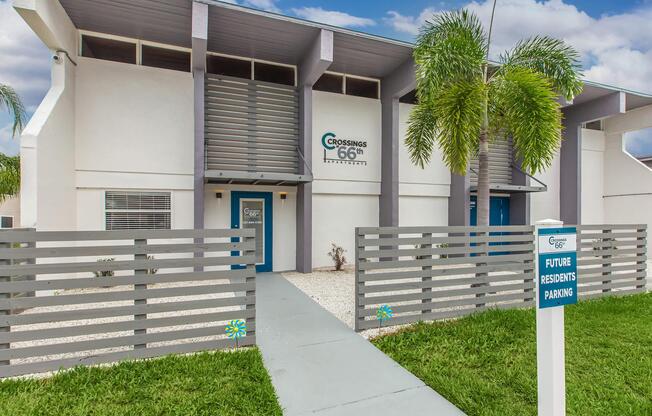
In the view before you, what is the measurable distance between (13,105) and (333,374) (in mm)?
9814

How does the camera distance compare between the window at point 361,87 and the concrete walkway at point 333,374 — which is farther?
the window at point 361,87

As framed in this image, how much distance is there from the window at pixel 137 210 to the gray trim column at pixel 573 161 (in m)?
14.0

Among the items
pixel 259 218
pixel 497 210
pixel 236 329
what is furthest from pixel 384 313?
pixel 497 210

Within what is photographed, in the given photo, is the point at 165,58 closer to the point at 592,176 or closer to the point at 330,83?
the point at 330,83

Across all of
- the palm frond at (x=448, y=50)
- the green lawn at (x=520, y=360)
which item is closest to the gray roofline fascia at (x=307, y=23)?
the palm frond at (x=448, y=50)

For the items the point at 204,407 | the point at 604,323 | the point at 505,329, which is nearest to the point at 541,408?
the point at 505,329

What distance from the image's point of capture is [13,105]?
797 cm

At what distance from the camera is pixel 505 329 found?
4359mm

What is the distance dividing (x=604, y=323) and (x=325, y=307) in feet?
13.4

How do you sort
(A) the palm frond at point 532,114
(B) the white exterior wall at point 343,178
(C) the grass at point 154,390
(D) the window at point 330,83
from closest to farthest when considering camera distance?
1. (C) the grass at point 154,390
2. (A) the palm frond at point 532,114
3. (B) the white exterior wall at point 343,178
4. (D) the window at point 330,83

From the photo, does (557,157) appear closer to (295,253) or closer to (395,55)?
(395,55)

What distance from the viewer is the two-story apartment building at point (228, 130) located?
7.18m

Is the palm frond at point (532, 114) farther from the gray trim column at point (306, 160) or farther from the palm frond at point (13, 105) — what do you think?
the palm frond at point (13, 105)

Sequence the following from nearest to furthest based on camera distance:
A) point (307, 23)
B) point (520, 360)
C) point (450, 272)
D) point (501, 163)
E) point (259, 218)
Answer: point (520, 360)
point (450, 272)
point (307, 23)
point (259, 218)
point (501, 163)
